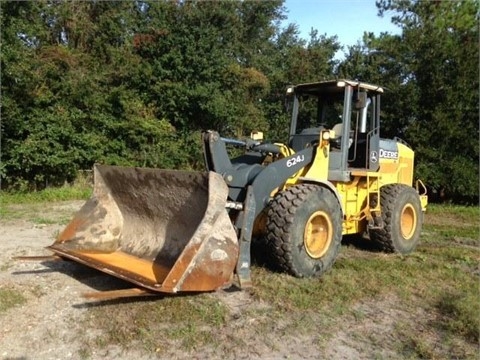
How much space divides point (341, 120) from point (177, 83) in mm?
10635

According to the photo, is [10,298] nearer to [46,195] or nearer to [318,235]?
[318,235]

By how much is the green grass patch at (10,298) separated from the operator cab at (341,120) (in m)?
3.42

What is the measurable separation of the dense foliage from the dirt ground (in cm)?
857

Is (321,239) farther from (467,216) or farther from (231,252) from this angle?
(467,216)

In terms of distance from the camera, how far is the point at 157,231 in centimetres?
528

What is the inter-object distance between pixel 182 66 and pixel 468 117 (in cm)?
869

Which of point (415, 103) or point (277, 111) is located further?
point (277, 111)

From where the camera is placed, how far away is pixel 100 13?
19344 millimetres

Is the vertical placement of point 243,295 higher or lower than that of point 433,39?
lower

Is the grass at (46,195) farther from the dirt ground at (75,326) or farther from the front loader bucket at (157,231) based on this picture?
the front loader bucket at (157,231)

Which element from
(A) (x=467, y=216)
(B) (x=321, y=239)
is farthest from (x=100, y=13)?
(B) (x=321, y=239)

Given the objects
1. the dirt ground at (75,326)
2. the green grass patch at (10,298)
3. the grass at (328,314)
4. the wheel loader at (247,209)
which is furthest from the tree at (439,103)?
the green grass patch at (10,298)

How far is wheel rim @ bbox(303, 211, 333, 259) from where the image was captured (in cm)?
522

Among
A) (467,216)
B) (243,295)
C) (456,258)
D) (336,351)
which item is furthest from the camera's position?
(467,216)
